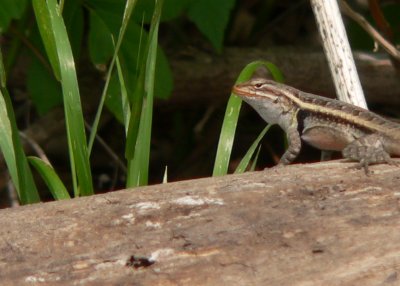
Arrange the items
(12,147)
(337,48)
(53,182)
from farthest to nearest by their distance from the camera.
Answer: (337,48) < (53,182) < (12,147)

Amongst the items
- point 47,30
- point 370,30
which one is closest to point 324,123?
point 370,30

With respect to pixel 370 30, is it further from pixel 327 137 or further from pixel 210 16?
pixel 210 16

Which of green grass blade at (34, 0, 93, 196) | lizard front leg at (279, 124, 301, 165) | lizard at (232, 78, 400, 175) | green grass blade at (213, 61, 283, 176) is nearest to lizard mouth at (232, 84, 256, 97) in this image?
lizard at (232, 78, 400, 175)

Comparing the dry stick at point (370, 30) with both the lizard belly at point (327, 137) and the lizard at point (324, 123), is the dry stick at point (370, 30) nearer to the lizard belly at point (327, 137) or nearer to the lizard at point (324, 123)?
the lizard at point (324, 123)

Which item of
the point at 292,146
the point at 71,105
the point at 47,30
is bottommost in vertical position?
the point at 292,146

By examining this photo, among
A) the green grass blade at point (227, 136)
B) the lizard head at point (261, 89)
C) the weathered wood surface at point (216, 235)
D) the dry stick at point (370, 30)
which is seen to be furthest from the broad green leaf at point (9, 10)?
the dry stick at point (370, 30)

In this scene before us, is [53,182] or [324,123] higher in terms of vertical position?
[324,123]

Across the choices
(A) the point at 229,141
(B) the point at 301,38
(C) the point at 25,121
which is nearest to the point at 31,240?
(A) the point at 229,141
